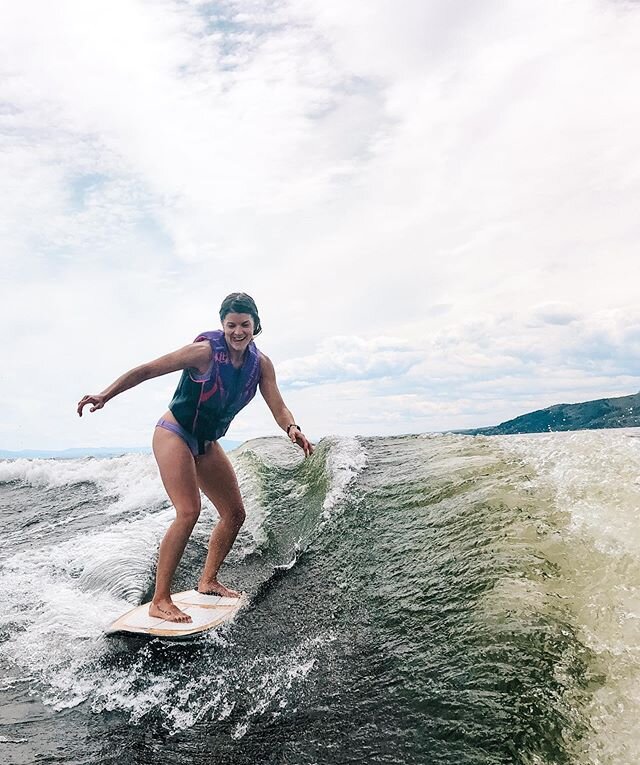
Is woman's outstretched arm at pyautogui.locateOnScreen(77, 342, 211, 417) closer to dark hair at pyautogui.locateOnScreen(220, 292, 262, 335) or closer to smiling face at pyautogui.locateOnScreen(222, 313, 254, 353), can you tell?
smiling face at pyautogui.locateOnScreen(222, 313, 254, 353)

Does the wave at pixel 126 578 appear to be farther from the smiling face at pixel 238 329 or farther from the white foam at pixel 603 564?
the smiling face at pixel 238 329

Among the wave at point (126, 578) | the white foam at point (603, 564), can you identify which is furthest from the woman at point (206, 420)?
the white foam at point (603, 564)

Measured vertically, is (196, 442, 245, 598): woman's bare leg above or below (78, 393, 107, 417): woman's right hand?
below

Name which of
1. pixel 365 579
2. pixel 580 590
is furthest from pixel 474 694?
pixel 365 579

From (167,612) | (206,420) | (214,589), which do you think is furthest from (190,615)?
(206,420)

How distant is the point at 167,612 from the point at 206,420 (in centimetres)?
164

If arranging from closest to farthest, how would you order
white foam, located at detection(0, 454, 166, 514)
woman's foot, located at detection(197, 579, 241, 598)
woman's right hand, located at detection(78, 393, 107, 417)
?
woman's right hand, located at detection(78, 393, 107, 417), woman's foot, located at detection(197, 579, 241, 598), white foam, located at detection(0, 454, 166, 514)

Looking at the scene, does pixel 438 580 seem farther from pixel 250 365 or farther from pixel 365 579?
pixel 250 365

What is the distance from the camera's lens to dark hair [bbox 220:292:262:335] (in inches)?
212

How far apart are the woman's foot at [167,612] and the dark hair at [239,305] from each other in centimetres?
245

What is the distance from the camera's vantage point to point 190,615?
5246 millimetres

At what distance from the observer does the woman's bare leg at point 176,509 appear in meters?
5.20

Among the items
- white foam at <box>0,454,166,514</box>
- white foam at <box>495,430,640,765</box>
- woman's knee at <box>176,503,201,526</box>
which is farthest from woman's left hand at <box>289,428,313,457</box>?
white foam at <box>0,454,166,514</box>

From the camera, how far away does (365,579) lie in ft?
17.4
